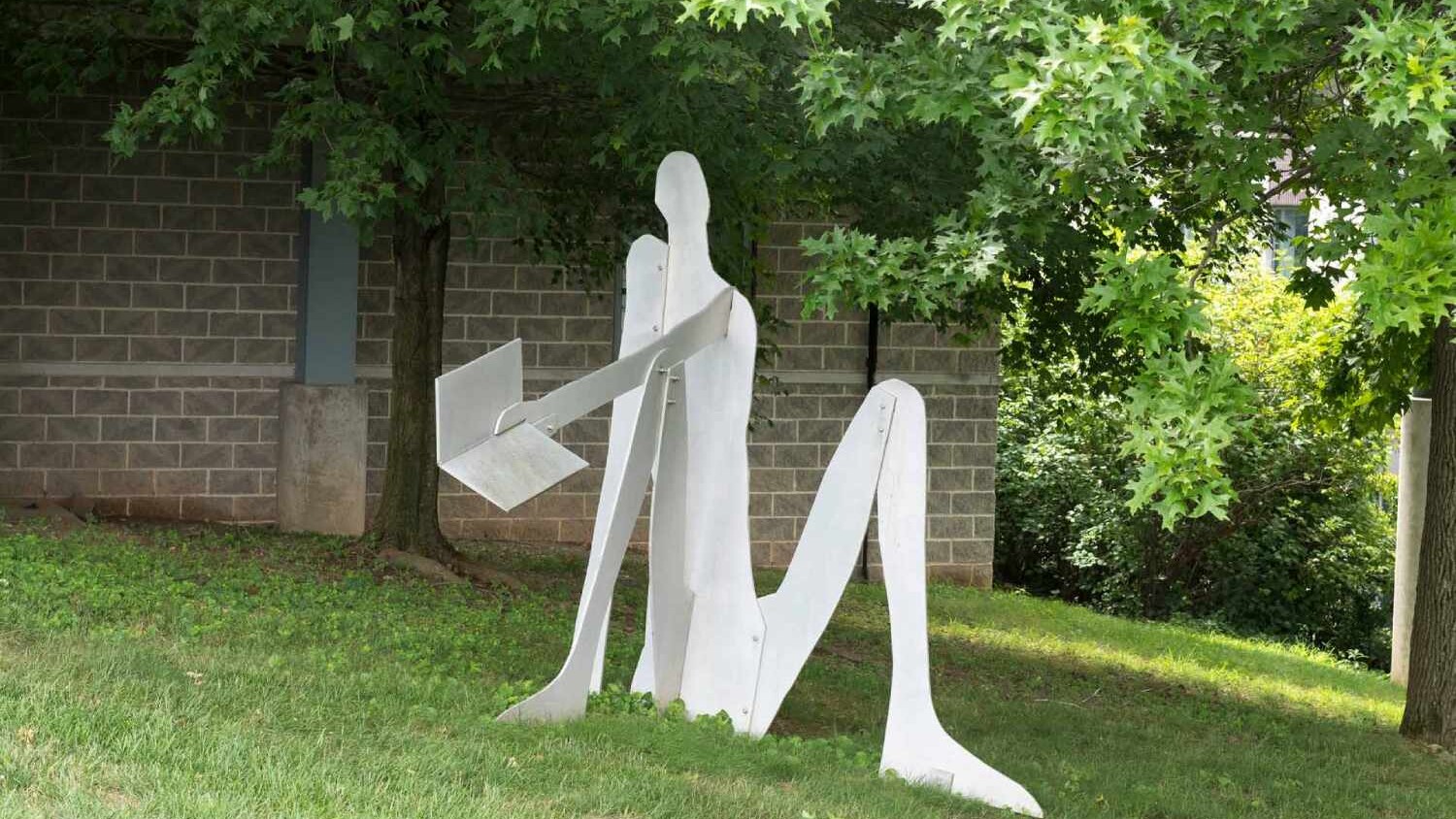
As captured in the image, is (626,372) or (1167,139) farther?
(1167,139)

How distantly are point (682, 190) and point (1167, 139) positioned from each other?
2921 mm

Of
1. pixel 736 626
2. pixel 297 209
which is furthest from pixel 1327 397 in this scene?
pixel 297 209

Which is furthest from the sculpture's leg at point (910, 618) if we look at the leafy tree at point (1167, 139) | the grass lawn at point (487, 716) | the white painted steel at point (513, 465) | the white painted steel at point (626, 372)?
the white painted steel at point (513, 465)

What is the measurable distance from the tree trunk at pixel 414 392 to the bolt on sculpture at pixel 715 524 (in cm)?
378

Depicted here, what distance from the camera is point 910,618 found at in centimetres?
638

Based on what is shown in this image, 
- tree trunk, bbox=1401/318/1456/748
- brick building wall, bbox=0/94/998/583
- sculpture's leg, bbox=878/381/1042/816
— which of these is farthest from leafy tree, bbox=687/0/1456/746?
brick building wall, bbox=0/94/998/583

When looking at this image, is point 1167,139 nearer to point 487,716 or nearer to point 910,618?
point 910,618

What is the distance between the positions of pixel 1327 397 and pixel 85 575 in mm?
8931

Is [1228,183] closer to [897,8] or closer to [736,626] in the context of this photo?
[736,626]

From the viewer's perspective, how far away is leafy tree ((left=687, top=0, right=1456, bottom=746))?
4.49 meters

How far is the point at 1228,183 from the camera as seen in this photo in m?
6.06

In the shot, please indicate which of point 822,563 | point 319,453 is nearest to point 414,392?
point 319,453

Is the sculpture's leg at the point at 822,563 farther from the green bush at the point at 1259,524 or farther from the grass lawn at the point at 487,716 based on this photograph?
the green bush at the point at 1259,524

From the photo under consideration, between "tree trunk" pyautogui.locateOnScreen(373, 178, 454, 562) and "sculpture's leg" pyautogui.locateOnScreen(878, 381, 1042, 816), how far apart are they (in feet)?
16.1
